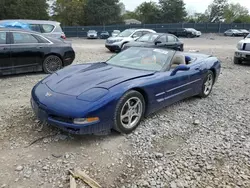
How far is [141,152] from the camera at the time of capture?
3.22 meters

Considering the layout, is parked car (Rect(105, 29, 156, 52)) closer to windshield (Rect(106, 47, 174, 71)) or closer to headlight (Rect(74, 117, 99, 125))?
windshield (Rect(106, 47, 174, 71))

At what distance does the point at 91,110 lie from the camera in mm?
3082

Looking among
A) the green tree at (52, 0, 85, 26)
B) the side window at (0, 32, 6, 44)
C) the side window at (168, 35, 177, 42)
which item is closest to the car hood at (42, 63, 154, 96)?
the side window at (0, 32, 6, 44)

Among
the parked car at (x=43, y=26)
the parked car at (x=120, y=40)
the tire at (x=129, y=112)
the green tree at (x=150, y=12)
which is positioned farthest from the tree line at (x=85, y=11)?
the tire at (x=129, y=112)

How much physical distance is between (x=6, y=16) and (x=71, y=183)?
47206mm

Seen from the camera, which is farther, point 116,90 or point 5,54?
point 5,54

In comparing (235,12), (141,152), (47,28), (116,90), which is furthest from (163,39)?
(235,12)

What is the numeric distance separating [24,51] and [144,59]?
3954mm

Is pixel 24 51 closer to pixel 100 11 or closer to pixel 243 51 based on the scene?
pixel 243 51

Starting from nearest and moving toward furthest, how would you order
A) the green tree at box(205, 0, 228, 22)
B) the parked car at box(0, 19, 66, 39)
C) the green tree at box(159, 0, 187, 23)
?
1. the parked car at box(0, 19, 66, 39)
2. the green tree at box(159, 0, 187, 23)
3. the green tree at box(205, 0, 228, 22)

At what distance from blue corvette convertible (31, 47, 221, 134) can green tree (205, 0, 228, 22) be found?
84.2 meters

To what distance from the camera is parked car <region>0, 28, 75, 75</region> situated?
6.60 m

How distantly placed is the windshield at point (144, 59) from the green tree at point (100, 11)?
48102 mm

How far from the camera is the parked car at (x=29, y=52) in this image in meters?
6.60
